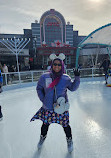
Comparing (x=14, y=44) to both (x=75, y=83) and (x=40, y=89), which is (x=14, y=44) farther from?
(x=75, y=83)

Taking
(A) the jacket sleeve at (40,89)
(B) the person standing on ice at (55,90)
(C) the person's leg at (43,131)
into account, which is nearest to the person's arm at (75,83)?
(B) the person standing on ice at (55,90)

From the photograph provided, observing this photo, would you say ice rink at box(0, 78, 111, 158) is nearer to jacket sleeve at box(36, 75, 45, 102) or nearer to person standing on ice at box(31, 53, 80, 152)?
person standing on ice at box(31, 53, 80, 152)

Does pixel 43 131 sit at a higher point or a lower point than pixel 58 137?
higher

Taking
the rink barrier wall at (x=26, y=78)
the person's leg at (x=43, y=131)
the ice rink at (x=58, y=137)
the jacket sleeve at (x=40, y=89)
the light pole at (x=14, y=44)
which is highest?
the light pole at (x=14, y=44)

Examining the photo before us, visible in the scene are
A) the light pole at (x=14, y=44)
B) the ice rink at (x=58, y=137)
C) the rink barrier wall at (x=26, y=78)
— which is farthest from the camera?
the light pole at (x=14, y=44)

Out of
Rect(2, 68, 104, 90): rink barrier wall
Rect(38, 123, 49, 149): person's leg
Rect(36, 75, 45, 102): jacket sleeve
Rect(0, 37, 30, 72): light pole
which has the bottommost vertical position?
Rect(38, 123, 49, 149): person's leg

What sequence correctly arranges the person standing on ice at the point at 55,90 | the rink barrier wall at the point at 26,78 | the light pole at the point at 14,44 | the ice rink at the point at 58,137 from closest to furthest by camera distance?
1. the person standing on ice at the point at 55,90
2. the ice rink at the point at 58,137
3. the rink barrier wall at the point at 26,78
4. the light pole at the point at 14,44

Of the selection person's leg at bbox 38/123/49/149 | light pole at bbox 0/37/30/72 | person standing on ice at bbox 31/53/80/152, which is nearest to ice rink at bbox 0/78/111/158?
person's leg at bbox 38/123/49/149

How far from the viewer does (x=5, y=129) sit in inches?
74.9

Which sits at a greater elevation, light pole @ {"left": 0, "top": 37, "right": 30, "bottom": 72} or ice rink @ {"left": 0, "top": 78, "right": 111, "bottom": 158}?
light pole @ {"left": 0, "top": 37, "right": 30, "bottom": 72}

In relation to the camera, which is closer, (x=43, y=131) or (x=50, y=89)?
(x=50, y=89)

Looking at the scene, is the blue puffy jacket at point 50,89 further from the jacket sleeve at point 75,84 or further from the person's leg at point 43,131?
the person's leg at point 43,131

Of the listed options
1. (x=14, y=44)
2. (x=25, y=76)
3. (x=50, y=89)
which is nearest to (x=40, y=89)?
(x=50, y=89)

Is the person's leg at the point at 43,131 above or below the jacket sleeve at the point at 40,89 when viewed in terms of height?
below
